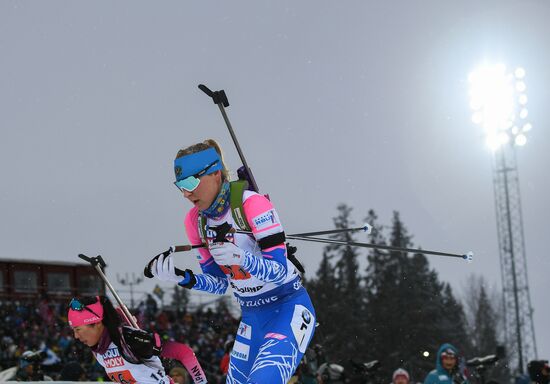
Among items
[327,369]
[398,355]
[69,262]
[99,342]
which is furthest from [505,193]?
[99,342]

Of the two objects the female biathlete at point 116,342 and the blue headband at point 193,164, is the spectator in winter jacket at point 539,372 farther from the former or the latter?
the blue headband at point 193,164

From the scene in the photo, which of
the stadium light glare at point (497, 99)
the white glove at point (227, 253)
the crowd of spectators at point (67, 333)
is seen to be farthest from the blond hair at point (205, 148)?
the stadium light glare at point (497, 99)

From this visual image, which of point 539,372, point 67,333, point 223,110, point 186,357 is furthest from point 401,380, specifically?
point 67,333

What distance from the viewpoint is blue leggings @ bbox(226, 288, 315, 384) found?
4.87 meters

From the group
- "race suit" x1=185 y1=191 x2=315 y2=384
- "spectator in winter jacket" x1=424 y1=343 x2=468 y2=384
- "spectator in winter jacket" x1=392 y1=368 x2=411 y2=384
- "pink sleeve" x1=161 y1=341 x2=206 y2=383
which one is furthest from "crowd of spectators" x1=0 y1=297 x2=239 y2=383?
"race suit" x1=185 y1=191 x2=315 y2=384

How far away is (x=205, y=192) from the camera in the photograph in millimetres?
5176

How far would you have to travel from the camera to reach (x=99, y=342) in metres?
6.44

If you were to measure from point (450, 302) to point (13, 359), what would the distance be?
4523 centimetres

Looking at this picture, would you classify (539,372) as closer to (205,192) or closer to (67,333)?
(205,192)

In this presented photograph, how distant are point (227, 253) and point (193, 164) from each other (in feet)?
2.58

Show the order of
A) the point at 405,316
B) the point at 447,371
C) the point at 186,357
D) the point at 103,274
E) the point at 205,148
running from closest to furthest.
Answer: the point at 205,148
the point at 103,274
the point at 186,357
the point at 447,371
the point at 405,316

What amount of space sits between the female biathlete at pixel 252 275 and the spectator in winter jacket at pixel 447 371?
6514mm

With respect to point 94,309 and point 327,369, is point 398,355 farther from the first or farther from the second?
point 94,309

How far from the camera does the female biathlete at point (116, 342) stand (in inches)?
249
